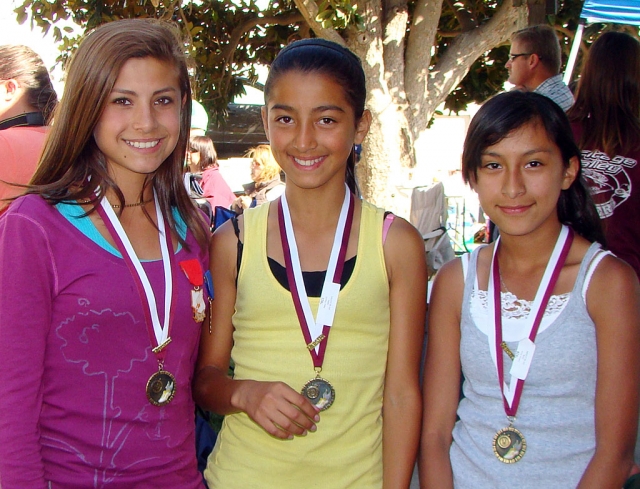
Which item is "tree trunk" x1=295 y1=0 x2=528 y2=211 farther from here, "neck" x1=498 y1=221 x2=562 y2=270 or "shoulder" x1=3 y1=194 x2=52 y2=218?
"shoulder" x1=3 y1=194 x2=52 y2=218

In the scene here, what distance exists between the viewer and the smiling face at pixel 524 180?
2023mm

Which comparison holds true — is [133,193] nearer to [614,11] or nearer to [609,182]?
[609,182]

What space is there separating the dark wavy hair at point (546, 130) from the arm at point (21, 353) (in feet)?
4.48

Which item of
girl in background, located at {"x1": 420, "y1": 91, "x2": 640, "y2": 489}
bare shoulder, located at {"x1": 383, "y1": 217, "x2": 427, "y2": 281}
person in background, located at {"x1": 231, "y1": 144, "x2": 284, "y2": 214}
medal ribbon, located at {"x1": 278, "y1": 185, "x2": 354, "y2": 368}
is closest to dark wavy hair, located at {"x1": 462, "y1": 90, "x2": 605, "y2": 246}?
girl in background, located at {"x1": 420, "y1": 91, "x2": 640, "y2": 489}

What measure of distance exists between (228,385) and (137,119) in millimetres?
839

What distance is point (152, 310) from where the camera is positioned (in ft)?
5.90

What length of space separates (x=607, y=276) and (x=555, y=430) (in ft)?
1.52

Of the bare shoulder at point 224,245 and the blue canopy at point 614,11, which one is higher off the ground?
the blue canopy at point 614,11

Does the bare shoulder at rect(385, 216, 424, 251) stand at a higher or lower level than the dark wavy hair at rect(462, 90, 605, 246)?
lower

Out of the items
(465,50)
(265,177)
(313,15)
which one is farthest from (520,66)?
(465,50)

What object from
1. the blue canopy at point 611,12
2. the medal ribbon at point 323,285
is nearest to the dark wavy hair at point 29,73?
the medal ribbon at point 323,285

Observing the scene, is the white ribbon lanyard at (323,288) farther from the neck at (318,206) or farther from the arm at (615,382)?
the arm at (615,382)

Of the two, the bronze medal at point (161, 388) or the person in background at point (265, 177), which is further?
the person in background at point (265, 177)

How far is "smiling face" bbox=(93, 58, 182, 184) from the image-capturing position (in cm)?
192
